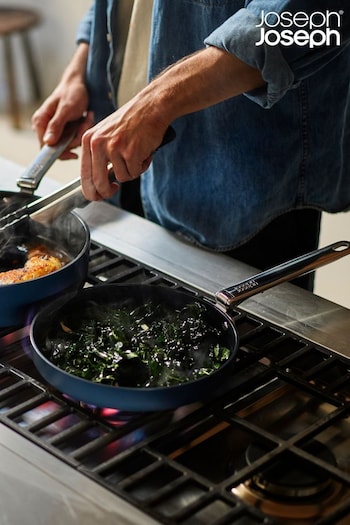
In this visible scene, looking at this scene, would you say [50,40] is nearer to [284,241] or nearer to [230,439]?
[284,241]

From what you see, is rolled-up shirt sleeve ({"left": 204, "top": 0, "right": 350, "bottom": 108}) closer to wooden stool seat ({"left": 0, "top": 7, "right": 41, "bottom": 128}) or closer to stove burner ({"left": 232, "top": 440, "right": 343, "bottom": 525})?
stove burner ({"left": 232, "top": 440, "right": 343, "bottom": 525})

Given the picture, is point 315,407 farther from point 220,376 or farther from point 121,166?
point 121,166

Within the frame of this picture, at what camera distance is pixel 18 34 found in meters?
4.74

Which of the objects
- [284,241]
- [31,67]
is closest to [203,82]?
[284,241]

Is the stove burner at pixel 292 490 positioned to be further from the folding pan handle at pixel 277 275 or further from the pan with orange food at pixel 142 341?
the folding pan handle at pixel 277 275

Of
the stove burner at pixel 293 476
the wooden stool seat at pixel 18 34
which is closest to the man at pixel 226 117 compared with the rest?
the stove burner at pixel 293 476

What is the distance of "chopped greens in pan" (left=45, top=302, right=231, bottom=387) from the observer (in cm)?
112

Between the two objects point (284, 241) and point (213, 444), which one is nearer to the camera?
point (213, 444)

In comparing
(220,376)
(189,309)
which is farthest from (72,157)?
(220,376)

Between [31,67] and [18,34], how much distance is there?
0.61ft

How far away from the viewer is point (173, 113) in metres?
1.34

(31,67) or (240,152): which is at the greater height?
(240,152)

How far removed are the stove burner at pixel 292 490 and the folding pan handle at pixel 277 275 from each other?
0.26m

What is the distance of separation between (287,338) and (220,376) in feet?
0.70
